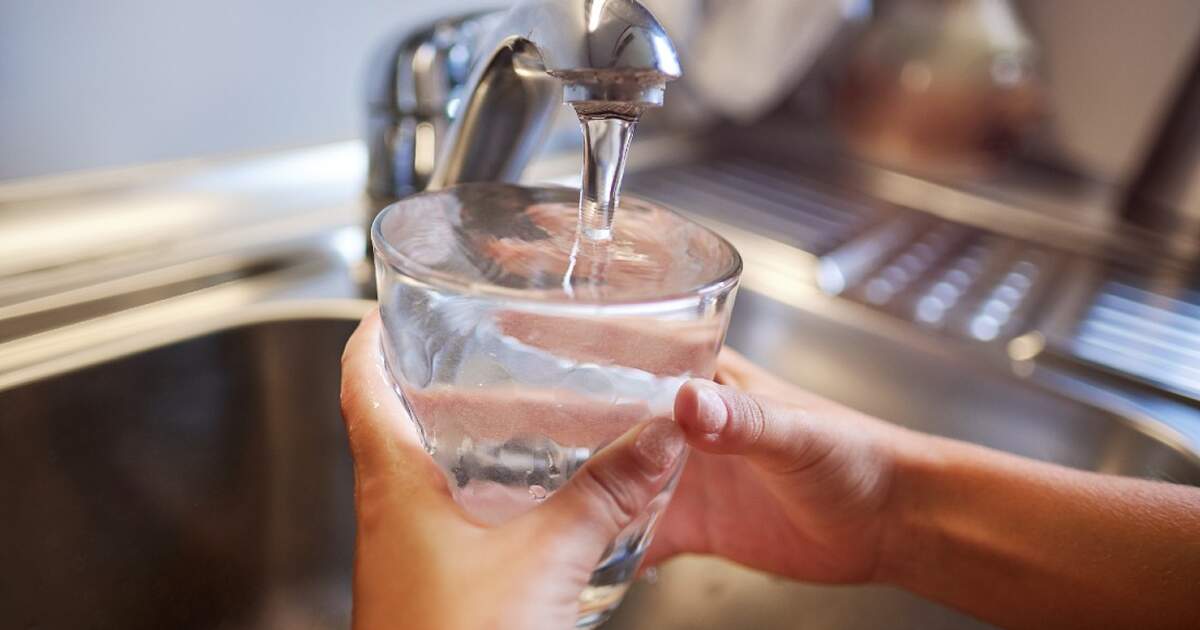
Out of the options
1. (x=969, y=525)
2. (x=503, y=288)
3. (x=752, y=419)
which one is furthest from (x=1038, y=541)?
(x=503, y=288)

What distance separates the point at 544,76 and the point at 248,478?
300 mm

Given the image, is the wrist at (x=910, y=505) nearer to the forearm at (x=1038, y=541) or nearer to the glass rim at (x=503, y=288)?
the forearm at (x=1038, y=541)

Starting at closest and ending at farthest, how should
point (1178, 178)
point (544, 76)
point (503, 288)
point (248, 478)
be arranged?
1. point (503, 288)
2. point (544, 76)
3. point (248, 478)
4. point (1178, 178)

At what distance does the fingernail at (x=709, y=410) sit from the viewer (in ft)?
1.06

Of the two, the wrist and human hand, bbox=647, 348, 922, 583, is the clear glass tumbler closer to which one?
human hand, bbox=647, 348, 922, 583

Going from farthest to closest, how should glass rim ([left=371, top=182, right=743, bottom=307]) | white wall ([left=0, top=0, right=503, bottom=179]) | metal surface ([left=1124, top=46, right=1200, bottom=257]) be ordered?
metal surface ([left=1124, top=46, right=1200, bottom=257]) < white wall ([left=0, top=0, right=503, bottom=179]) < glass rim ([left=371, top=182, right=743, bottom=307])

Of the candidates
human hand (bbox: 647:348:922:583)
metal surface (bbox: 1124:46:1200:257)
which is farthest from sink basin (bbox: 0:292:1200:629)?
metal surface (bbox: 1124:46:1200:257)

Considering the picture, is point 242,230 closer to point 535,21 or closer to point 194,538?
point 194,538

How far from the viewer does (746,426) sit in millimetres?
360

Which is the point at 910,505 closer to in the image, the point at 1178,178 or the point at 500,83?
the point at 500,83

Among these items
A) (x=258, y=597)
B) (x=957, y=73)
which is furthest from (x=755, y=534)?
(x=957, y=73)

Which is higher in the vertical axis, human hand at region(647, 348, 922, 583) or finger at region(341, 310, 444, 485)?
finger at region(341, 310, 444, 485)

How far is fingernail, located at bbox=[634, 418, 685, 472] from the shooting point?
12.8 inches

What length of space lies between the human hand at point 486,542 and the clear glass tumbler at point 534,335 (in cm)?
2
